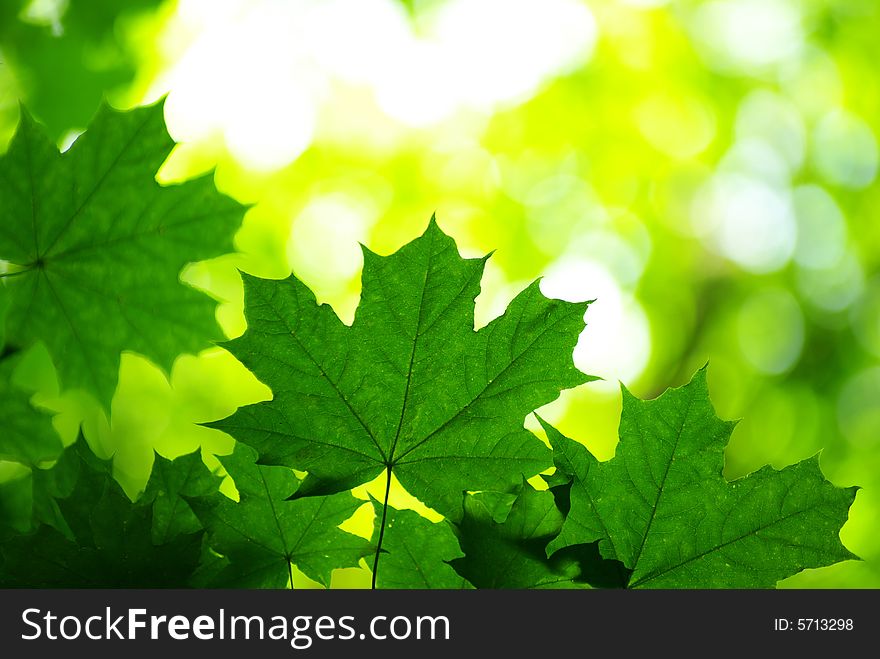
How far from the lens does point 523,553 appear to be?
629 millimetres

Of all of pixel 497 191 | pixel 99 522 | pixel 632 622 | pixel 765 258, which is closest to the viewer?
pixel 632 622

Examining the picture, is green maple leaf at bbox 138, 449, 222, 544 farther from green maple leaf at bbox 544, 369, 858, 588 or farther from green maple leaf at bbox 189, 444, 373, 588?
green maple leaf at bbox 544, 369, 858, 588

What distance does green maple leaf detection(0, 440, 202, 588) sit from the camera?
0.68 meters

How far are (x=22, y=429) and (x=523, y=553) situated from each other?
2.20 feet

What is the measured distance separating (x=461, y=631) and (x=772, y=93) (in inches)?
394

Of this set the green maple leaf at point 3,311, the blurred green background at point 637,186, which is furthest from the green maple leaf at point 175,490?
the blurred green background at point 637,186

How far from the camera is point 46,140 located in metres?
1.04

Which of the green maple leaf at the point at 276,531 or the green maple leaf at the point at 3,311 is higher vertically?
the green maple leaf at the point at 3,311

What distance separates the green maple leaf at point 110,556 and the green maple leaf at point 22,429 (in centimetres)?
29

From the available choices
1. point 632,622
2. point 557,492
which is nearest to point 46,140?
point 557,492

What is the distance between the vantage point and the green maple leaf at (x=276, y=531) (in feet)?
2.43

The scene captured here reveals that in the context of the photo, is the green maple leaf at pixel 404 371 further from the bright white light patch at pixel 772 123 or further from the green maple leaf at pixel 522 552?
the bright white light patch at pixel 772 123

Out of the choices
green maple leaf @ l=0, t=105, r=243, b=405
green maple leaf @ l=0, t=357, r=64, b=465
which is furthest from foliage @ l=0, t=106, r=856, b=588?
green maple leaf @ l=0, t=105, r=243, b=405

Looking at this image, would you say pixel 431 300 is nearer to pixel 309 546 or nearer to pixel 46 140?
pixel 309 546
